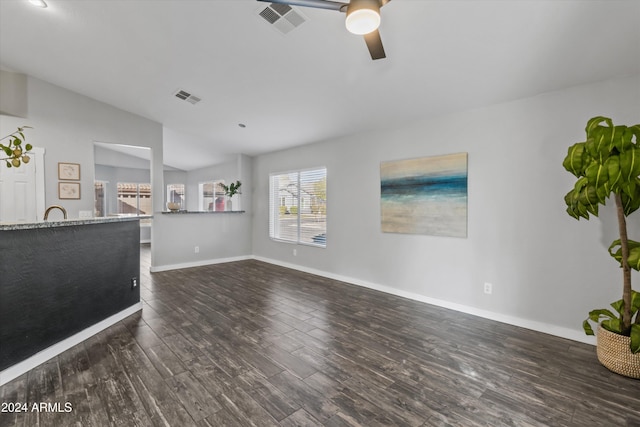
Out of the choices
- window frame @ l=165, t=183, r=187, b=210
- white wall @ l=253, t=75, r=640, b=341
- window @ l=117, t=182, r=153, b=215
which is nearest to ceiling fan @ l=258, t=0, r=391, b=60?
white wall @ l=253, t=75, r=640, b=341

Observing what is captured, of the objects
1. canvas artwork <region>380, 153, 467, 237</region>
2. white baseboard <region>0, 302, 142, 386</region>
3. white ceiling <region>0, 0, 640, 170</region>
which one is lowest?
white baseboard <region>0, 302, 142, 386</region>

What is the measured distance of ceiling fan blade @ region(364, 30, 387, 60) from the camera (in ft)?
6.15

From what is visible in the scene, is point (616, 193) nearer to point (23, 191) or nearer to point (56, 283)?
point (56, 283)

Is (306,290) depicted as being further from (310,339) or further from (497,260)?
(497,260)

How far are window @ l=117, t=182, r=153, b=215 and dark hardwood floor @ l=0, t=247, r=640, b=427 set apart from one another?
750 cm

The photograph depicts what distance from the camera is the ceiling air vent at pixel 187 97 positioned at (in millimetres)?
4193

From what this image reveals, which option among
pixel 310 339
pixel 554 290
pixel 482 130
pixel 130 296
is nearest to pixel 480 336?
pixel 554 290

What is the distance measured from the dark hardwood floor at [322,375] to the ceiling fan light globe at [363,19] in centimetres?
234

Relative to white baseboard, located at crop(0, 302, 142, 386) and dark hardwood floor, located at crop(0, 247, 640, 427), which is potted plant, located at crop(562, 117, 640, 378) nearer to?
dark hardwood floor, located at crop(0, 247, 640, 427)

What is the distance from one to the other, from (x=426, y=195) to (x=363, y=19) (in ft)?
8.66

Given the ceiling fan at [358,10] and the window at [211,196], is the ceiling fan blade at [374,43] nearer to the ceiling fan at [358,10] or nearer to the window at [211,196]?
the ceiling fan at [358,10]

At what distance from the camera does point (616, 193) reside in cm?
212

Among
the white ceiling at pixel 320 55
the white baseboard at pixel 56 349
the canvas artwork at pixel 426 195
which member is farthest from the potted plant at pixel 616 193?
the white baseboard at pixel 56 349

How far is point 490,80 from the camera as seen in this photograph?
112 inches
